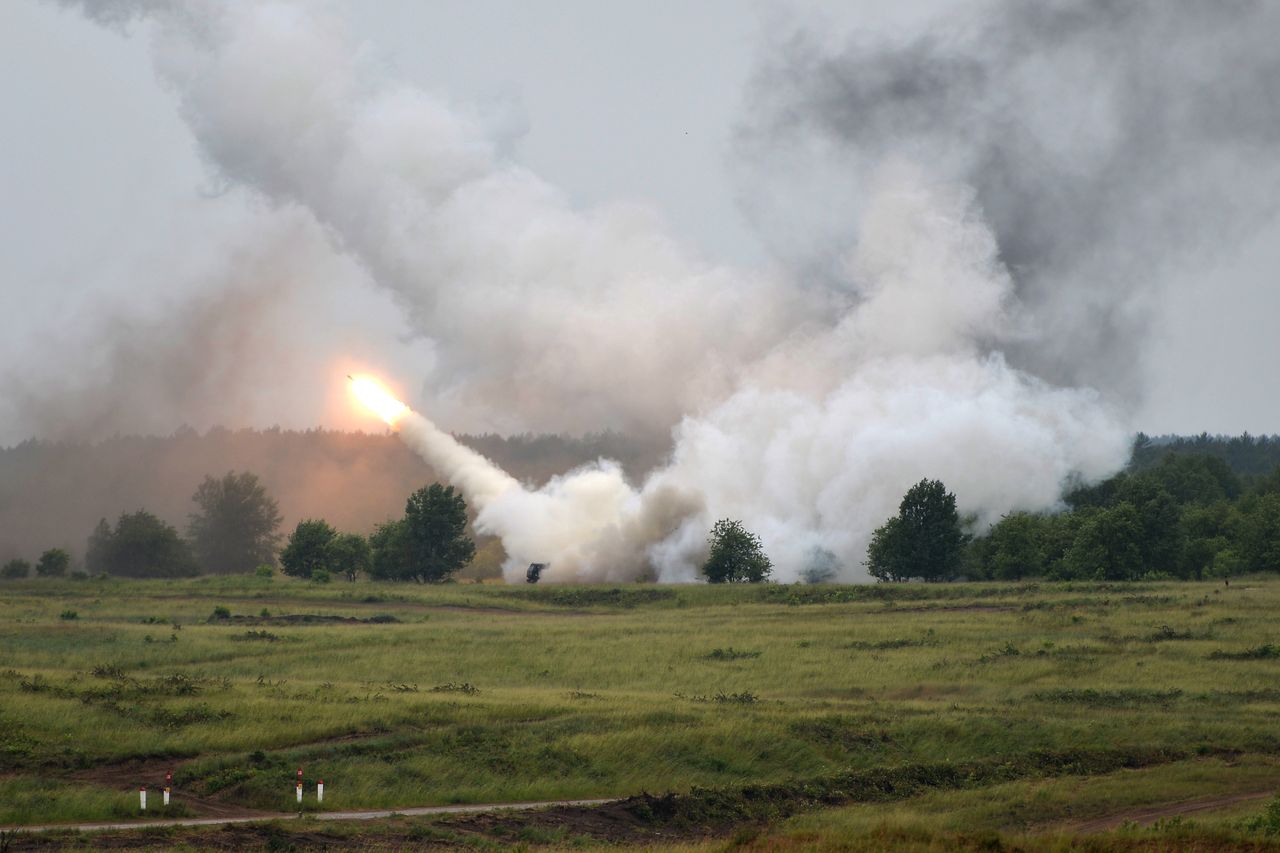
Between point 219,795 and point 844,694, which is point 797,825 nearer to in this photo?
point 219,795

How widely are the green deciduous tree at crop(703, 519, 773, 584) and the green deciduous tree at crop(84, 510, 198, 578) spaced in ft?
171

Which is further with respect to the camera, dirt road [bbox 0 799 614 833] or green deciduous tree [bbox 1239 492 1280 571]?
green deciduous tree [bbox 1239 492 1280 571]

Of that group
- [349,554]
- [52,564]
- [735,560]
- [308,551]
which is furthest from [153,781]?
[349,554]

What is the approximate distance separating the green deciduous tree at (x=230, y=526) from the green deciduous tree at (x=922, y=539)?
7198 centimetres

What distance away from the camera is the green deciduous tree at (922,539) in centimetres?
11581

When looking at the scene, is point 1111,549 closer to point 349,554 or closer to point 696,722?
point 696,722

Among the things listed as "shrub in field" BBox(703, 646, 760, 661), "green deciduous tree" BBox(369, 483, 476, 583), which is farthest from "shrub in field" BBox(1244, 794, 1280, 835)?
"green deciduous tree" BBox(369, 483, 476, 583)

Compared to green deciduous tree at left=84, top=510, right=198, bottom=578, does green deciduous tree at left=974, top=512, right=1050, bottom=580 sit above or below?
below

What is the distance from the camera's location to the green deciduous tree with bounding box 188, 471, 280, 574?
156m

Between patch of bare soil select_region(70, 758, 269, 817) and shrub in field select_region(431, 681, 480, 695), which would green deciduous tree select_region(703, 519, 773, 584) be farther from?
patch of bare soil select_region(70, 758, 269, 817)

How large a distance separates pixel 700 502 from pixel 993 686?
217 feet

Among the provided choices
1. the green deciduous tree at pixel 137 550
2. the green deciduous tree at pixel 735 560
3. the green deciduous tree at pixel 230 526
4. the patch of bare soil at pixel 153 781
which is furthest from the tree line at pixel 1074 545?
the patch of bare soil at pixel 153 781

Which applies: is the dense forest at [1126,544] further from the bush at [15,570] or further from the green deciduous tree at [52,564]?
the bush at [15,570]

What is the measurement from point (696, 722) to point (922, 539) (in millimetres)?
66885
